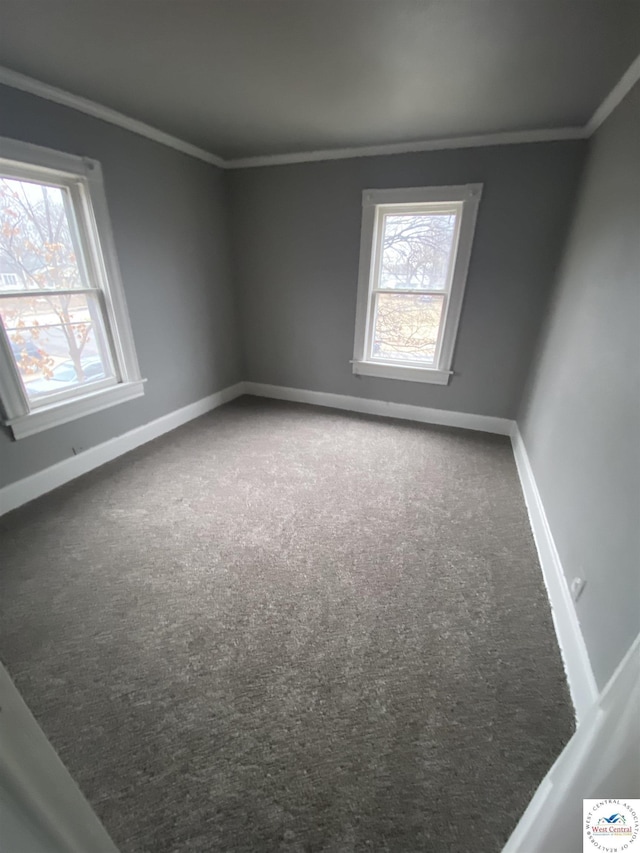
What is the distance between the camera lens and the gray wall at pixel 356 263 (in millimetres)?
2637

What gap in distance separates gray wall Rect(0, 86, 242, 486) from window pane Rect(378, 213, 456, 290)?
1636 millimetres

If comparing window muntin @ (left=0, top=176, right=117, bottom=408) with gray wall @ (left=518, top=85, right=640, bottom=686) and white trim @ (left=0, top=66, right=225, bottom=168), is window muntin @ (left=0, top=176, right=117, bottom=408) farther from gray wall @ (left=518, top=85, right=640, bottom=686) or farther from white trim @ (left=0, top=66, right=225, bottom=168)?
gray wall @ (left=518, top=85, right=640, bottom=686)

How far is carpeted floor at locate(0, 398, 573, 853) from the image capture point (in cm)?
Result: 102

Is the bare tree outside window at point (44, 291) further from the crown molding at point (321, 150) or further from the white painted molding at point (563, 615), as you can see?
the white painted molding at point (563, 615)

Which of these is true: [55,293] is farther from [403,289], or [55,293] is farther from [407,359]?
[407,359]

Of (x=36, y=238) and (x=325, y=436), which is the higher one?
(x=36, y=238)

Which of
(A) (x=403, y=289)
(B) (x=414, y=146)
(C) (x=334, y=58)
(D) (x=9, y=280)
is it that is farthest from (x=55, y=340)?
(B) (x=414, y=146)

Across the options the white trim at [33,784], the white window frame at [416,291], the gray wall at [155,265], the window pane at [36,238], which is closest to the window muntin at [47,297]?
the window pane at [36,238]

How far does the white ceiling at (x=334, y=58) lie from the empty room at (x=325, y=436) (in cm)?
2

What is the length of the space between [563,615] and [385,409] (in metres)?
2.39

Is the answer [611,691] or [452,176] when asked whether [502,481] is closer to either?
[611,691]

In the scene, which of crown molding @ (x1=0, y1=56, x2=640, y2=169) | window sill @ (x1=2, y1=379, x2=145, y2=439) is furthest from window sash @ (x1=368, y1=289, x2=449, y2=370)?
window sill @ (x1=2, y1=379, x2=145, y2=439)

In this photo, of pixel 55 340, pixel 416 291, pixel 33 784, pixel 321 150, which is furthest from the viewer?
pixel 416 291

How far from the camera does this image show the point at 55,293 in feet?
7.38
